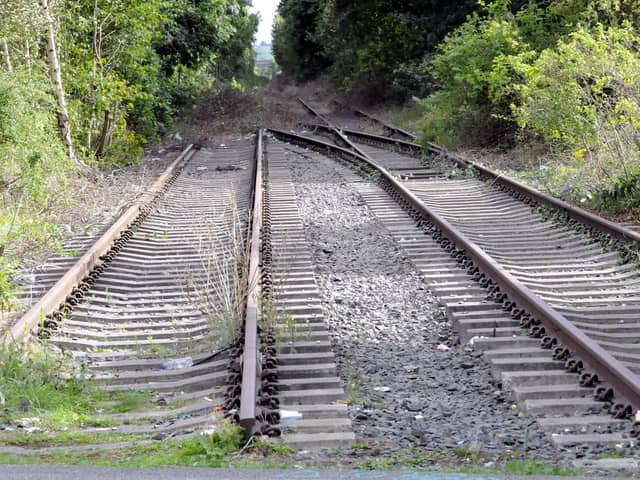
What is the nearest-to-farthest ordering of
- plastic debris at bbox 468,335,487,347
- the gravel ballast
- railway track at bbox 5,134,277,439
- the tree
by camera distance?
1. the gravel ballast
2. railway track at bbox 5,134,277,439
3. plastic debris at bbox 468,335,487,347
4. the tree

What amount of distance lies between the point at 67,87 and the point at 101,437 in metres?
12.2

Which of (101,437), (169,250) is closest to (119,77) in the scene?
(169,250)

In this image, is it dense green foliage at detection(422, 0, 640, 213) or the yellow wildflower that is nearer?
dense green foliage at detection(422, 0, 640, 213)

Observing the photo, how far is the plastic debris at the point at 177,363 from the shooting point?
5465 mm

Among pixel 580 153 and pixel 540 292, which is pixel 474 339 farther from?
pixel 580 153

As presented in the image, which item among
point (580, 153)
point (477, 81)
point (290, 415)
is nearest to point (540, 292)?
point (290, 415)

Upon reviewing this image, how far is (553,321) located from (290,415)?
2198 mm

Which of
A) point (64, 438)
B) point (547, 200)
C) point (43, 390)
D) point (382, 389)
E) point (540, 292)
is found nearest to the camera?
point (64, 438)

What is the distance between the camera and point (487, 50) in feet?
57.3

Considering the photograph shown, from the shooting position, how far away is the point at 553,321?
5562mm

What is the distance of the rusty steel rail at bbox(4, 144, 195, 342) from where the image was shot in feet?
18.3

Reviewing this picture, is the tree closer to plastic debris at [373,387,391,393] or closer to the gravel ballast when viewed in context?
the gravel ballast

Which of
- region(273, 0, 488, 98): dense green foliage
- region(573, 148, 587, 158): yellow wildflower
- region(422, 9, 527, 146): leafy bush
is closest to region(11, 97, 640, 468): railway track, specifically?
region(573, 148, 587, 158): yellow wildflower

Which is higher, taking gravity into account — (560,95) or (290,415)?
(560,95)
